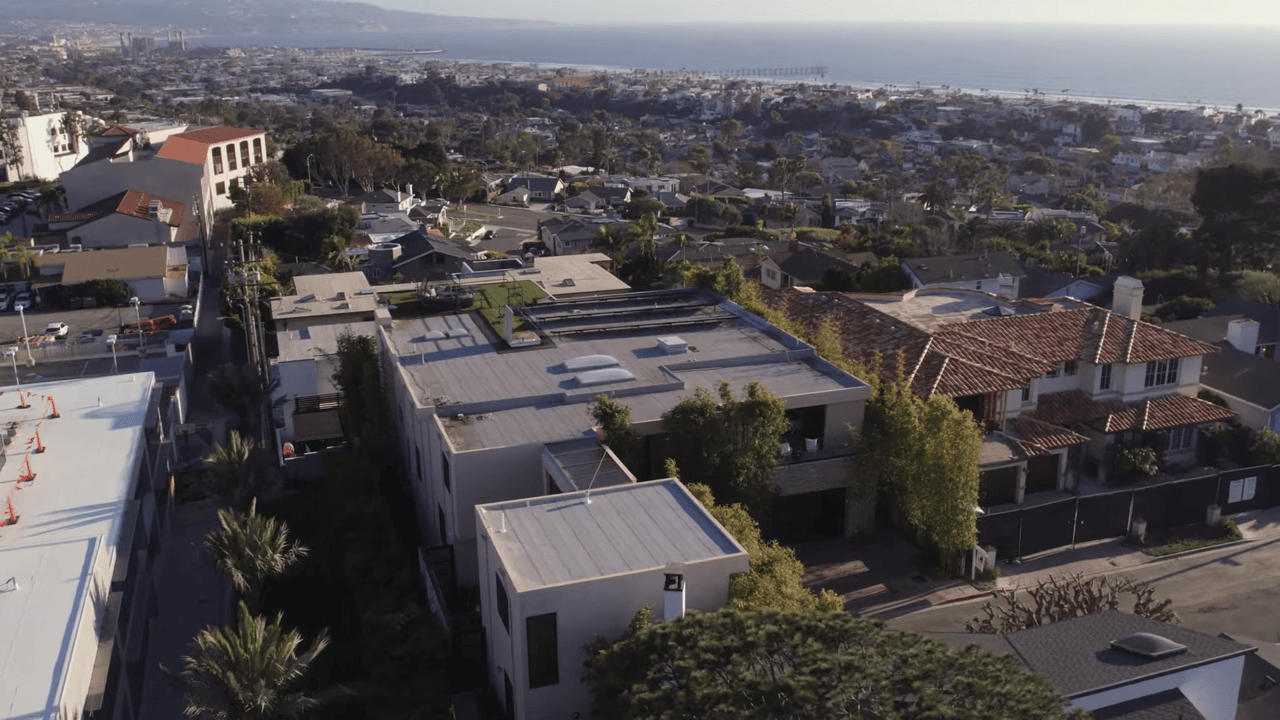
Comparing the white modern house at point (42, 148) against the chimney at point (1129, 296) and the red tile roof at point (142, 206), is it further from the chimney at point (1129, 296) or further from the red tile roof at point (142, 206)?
the chimney at point (1129, 296)

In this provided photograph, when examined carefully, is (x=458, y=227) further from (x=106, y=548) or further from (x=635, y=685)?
(x=635, y=685)

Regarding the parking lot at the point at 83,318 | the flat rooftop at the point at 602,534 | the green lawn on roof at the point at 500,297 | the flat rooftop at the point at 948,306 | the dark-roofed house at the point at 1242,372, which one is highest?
the green lawn on roof at the point at 500,297

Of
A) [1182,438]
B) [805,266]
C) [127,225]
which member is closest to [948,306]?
[1182,438]

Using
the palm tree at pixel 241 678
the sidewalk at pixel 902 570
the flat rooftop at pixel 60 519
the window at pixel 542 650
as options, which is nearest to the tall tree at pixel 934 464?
the sidewalk at pixel 902 570

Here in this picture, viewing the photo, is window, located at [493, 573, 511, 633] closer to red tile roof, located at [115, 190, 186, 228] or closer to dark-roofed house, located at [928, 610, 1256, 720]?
dark-roofed house, located at [928, 610, 1256, 720]

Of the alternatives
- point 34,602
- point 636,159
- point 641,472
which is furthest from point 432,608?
point 636,159

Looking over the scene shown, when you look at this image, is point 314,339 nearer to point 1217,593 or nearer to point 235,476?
point 235,476
